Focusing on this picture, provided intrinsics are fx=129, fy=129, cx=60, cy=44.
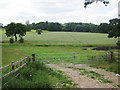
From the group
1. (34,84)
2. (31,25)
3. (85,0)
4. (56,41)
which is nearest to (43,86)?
(34,84)

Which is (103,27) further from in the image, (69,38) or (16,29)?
(16,29)

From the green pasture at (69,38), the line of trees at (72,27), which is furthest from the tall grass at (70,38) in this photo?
the line of trees at (72,27)

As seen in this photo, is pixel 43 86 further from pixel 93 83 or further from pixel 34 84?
pixel 93 83

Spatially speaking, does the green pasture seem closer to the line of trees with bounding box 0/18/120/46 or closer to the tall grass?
the tall grass

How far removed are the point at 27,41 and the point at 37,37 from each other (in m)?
2.45

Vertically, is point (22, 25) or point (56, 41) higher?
point (22, 25)

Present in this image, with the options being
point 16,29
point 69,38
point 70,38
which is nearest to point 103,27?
point 70,38

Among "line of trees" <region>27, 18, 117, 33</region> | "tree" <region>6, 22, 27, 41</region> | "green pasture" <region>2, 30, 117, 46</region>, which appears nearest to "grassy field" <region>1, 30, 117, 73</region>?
"green pasture" <region>2, 30, 117, 46</region>

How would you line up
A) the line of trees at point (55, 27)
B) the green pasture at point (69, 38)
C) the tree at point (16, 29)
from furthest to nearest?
the green pasture at point (69, 38), the tree at point (16, 29), the line of trees at point (55, 27)

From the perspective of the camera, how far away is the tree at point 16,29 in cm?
2549

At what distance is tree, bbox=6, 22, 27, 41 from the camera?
25487mm

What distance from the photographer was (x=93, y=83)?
7.76 meters

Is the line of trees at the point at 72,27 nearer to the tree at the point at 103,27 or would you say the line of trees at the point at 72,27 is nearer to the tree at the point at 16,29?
the tree at the point at 103,27

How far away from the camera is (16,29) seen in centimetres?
2664
